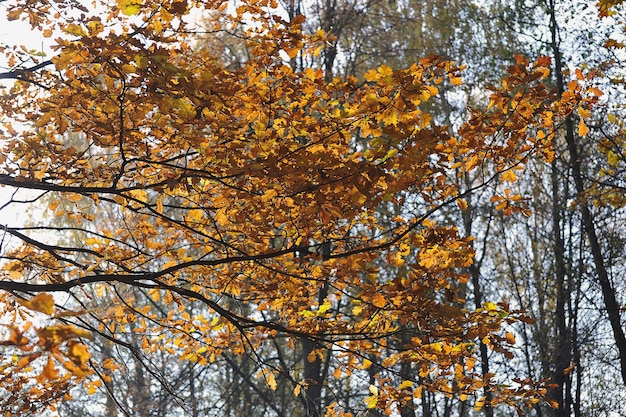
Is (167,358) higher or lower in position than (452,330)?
higher

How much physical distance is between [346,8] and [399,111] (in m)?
8.18

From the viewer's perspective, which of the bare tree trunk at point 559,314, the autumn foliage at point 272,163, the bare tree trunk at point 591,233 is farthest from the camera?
the bare tree trunk at point 559,314

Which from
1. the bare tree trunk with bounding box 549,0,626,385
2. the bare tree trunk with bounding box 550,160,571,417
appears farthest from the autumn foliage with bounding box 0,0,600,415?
the bare tree trunk with bounding box 550,160,571,417

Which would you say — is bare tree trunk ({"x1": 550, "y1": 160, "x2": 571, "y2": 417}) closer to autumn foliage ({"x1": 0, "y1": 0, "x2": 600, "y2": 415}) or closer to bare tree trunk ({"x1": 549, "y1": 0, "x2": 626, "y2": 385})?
bare tree trunk ({"x1": 549, "y1": 0, "x2": 626, "y2": 385})

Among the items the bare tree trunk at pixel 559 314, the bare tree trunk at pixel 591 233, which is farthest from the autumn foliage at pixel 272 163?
the bare tree trunk at pixel 559 314

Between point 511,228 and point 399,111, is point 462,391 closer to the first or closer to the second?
point 399,111

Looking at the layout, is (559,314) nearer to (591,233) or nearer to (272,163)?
(591,233)

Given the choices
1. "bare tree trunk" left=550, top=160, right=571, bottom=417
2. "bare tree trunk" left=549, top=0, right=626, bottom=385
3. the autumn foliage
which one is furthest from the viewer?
"bare tree trunk" left=550, top=160, right=571, bottom=417

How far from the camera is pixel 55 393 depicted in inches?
187

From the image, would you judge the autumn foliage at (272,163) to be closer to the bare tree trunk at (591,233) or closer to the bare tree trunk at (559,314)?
the bare tree trunk at (591,233)

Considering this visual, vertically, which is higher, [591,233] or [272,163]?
[591,233]

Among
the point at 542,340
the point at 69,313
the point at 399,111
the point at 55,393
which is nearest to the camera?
the point at 69,313

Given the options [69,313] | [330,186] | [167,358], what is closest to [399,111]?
[330,186]

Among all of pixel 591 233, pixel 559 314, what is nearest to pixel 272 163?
pixel 591 233
